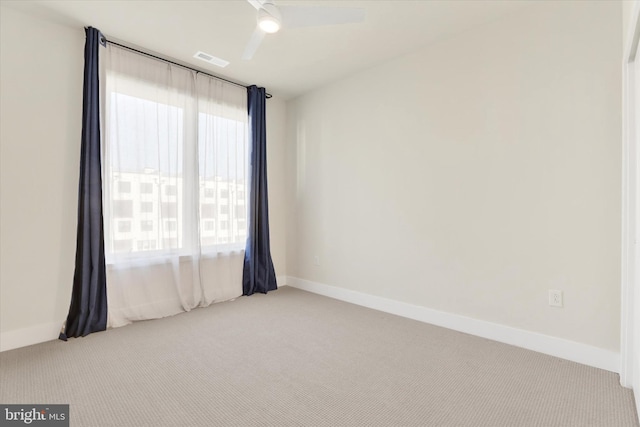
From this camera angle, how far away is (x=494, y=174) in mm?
2627

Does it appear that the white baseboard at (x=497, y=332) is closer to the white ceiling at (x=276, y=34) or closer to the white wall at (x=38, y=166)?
the white ceiling at (x=276, y=34)

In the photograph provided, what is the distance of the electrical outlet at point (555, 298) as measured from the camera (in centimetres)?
232

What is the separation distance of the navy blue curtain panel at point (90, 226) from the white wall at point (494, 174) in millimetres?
2412

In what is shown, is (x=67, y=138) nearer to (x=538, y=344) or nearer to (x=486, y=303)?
(x=486, y=303)

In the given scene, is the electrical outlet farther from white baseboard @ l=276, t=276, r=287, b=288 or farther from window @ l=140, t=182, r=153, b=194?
window @ l=140, t=182, r=153, b=194

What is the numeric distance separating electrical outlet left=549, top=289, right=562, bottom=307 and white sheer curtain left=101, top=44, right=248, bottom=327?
315 cm

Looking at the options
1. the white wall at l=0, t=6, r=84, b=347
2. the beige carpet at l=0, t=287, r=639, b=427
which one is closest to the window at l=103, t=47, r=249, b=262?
the white wall at l=0, t=6, r=84, b=347

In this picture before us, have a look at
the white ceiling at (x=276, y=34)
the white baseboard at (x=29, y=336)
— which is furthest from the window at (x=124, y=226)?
the white ceiling at (x=276, y=34)

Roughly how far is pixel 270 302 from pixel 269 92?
2729mm

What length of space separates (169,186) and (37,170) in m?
1.03

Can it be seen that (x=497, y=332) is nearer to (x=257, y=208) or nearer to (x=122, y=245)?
(x=257, y=208)

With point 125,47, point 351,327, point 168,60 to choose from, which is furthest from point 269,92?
point 351,327

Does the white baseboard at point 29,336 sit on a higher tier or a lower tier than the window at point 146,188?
lower

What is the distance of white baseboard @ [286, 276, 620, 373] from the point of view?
2154 mm
